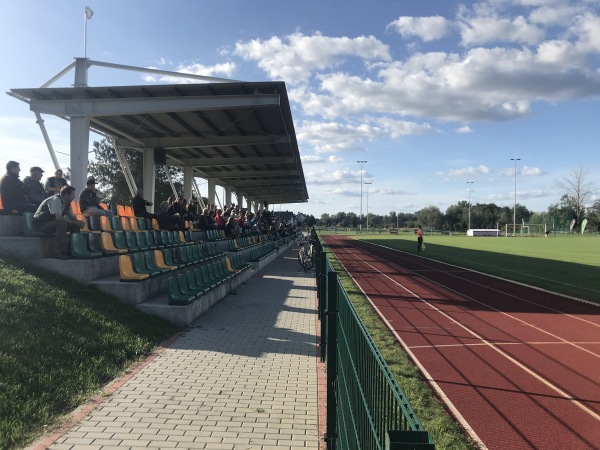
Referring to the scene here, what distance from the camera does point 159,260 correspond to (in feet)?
34.3

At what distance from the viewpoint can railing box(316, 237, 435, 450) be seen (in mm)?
1395

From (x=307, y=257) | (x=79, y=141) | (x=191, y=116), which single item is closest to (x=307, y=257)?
(x=307, y=257)

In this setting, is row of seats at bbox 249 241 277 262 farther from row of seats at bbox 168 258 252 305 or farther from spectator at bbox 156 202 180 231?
row of seats at bbox 168 258 252 305

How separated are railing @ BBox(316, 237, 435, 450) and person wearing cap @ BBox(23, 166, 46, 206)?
824cm

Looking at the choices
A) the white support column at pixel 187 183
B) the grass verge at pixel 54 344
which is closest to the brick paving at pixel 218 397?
the grass verge at pixel 54 344

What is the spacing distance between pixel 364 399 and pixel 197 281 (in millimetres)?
8242

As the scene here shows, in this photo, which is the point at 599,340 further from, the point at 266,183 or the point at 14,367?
the point at 266,183

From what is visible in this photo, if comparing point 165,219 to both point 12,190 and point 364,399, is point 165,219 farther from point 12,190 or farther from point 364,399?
point 364,399

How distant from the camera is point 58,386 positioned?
4848 mm

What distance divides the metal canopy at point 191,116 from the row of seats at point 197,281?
795 centimetres

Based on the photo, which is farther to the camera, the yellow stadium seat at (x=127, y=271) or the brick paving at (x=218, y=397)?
the yellow stadium seat at (x=127, y=271)

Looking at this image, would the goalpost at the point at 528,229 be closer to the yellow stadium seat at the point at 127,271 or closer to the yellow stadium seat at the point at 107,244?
the yellow stadium seat at the point at 107,244

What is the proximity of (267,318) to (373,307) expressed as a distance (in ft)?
10.4

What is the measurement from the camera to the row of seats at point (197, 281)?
336 inches
